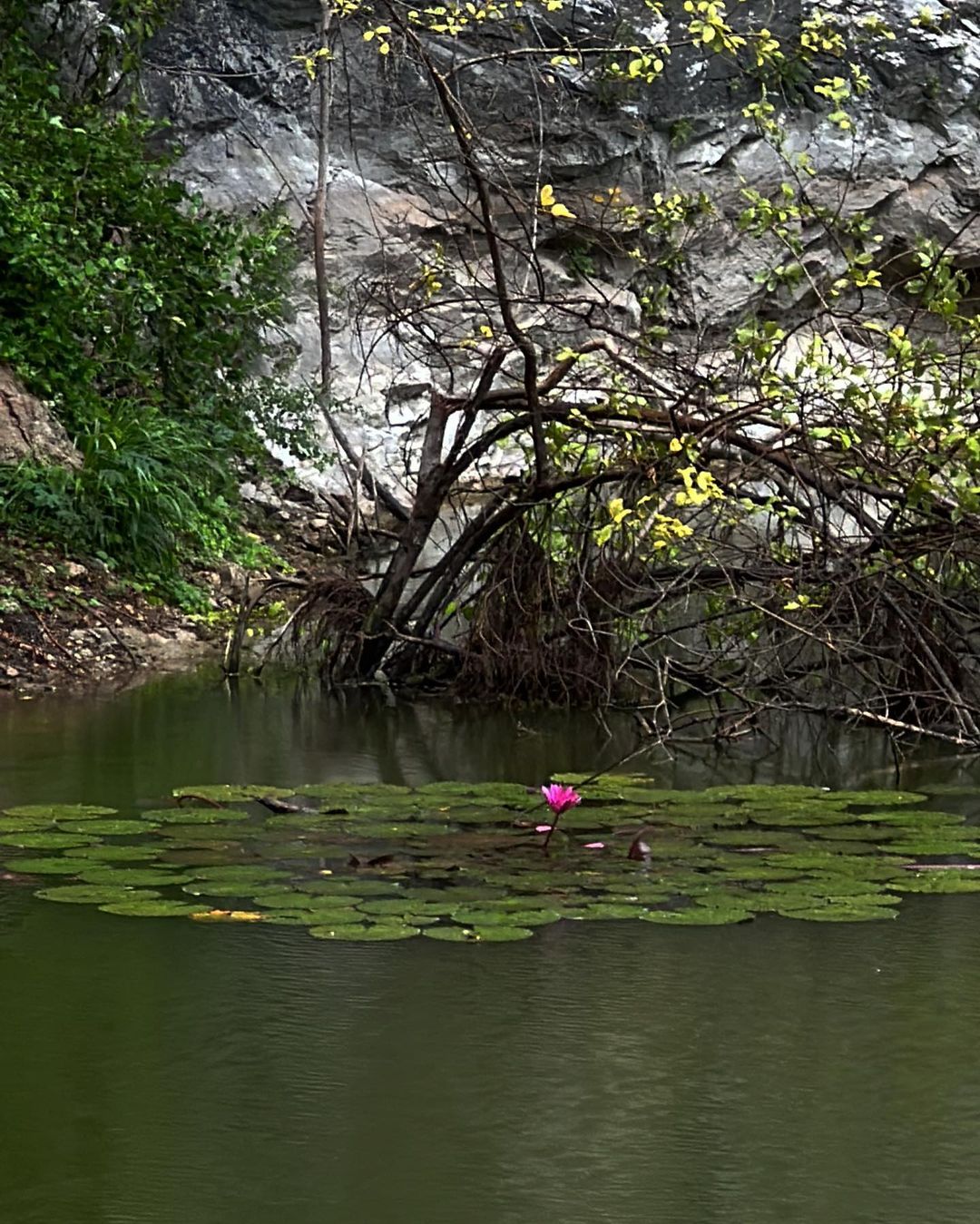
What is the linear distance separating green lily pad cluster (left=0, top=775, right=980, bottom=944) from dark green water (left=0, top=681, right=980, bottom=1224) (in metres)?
0.09

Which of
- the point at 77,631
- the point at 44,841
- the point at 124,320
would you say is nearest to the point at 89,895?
the point at 44,841

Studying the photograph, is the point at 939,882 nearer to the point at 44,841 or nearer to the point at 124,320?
the point at 44,841

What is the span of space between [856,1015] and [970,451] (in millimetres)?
2814

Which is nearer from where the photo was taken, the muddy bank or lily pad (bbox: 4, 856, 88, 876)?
lily pad (bbox: 4, 856, 88, 876)

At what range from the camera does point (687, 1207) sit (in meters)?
2.01

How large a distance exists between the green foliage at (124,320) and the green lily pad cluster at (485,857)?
16.3ft

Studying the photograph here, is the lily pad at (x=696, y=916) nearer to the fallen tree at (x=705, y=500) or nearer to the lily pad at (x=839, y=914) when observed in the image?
the lily pad at (x=839, y=914)

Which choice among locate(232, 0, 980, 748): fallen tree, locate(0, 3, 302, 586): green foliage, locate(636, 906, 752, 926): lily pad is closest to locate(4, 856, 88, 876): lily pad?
locate(636, 906, 752, 926): lily pad

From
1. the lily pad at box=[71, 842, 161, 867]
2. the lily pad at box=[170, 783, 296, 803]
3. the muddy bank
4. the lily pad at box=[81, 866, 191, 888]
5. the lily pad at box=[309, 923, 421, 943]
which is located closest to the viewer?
the lily pad at box=[309, 923, 421, 943]

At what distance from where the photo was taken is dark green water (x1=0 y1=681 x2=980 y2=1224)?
2.04m

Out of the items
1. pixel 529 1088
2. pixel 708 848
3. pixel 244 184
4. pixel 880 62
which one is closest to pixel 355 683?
pixel 708 848

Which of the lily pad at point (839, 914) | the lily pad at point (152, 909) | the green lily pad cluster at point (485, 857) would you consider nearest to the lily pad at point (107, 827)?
the green lily pad cluster at point (485, 857)

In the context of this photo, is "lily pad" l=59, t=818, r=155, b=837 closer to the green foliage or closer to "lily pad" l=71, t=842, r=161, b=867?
"lily pad" l=71, t=842, r=161, b=867

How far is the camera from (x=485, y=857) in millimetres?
3924
